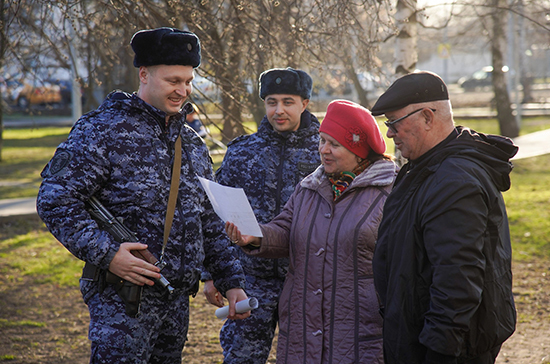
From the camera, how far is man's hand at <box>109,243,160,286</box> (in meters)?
2.53

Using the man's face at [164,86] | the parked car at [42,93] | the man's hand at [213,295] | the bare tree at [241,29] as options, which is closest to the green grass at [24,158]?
the parked car at [42,93]

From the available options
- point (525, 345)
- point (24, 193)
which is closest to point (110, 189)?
point (525, 345)

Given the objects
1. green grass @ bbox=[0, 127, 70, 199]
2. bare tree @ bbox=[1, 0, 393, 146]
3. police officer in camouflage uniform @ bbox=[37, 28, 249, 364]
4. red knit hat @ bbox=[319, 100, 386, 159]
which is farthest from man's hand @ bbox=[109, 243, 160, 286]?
green grass @ bbox=[0, 127, 70, 199]

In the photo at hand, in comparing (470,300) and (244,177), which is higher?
(244,177)

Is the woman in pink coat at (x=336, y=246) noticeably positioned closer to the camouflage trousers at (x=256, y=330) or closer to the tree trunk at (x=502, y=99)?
the camouflage trousers at (x=256, y=330)

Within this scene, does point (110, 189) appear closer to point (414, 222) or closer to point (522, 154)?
point (414, 222)

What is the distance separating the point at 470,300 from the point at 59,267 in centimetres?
677

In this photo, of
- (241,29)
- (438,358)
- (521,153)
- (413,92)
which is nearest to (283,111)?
(241,29)

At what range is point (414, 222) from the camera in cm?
217

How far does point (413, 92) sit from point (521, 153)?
13.9 metres

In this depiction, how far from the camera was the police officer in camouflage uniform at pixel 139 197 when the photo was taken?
8.31 ft

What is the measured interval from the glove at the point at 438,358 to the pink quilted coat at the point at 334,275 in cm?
66

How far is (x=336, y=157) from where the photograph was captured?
2975mm

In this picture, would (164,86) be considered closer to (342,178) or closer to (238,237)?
(238,237)
